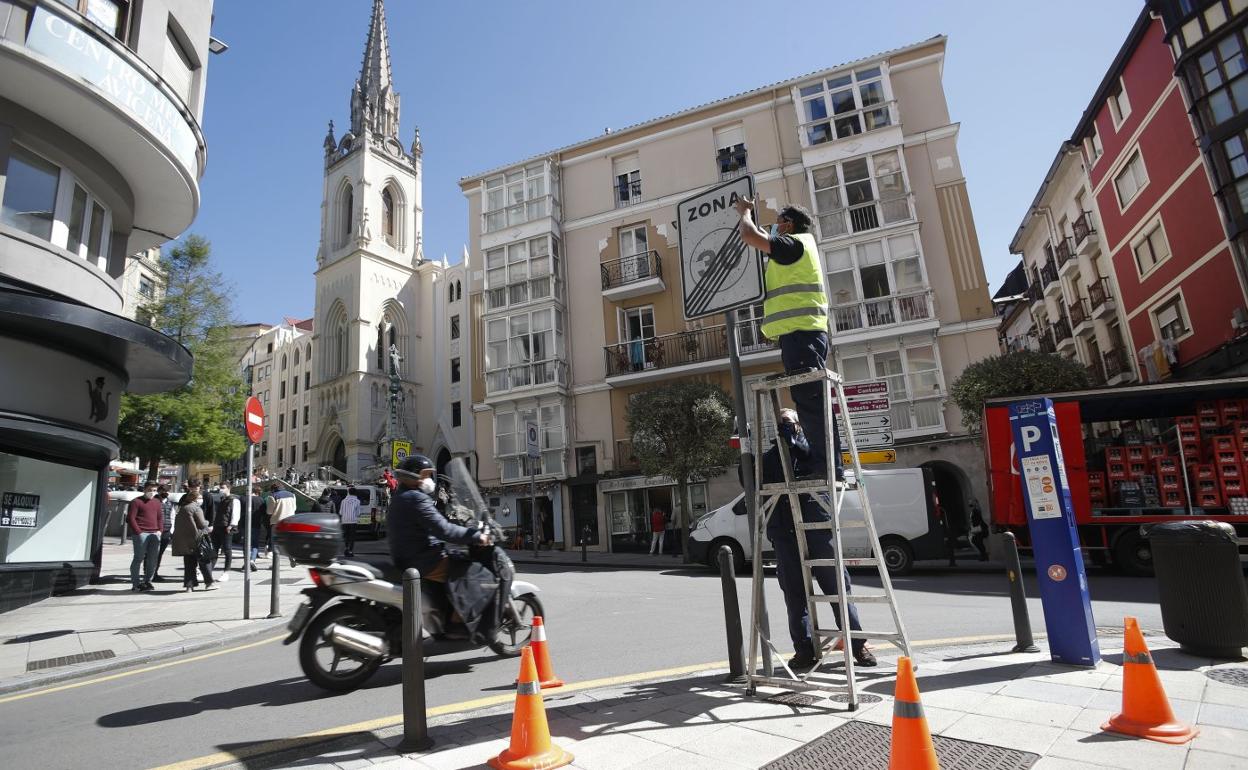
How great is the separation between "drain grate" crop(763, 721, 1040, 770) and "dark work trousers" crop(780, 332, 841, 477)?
1.57 m

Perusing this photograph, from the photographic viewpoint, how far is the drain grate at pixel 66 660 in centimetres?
628

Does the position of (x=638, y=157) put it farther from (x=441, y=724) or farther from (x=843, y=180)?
Result: (x=441, y=724)

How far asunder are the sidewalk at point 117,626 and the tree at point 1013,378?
1668 centimetres

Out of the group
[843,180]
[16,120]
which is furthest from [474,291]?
[16,120]

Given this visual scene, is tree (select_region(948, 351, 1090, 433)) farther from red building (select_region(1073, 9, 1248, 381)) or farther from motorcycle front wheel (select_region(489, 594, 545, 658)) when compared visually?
motorcycle front wheel (select_region(489, 594, 545, 658))

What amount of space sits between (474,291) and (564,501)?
38.3 feet

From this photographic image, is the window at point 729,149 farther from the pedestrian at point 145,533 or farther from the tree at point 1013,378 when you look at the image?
the pedestrian at point 145,533

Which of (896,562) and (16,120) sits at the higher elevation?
(16,120)

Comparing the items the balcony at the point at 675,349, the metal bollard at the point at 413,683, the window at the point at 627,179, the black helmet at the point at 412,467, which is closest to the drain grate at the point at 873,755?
the metal bollard at the point at 413,683

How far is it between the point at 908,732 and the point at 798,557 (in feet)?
7.23

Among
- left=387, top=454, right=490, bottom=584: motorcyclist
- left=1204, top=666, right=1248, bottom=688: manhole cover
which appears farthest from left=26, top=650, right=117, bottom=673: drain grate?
left=1204, top=666, right=1248, bottom=688: manhole cover

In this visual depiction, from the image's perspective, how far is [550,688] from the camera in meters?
4.67

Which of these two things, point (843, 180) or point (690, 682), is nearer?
point (690, 682)

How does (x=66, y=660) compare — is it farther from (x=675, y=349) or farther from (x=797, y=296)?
(x=675, y=349)
